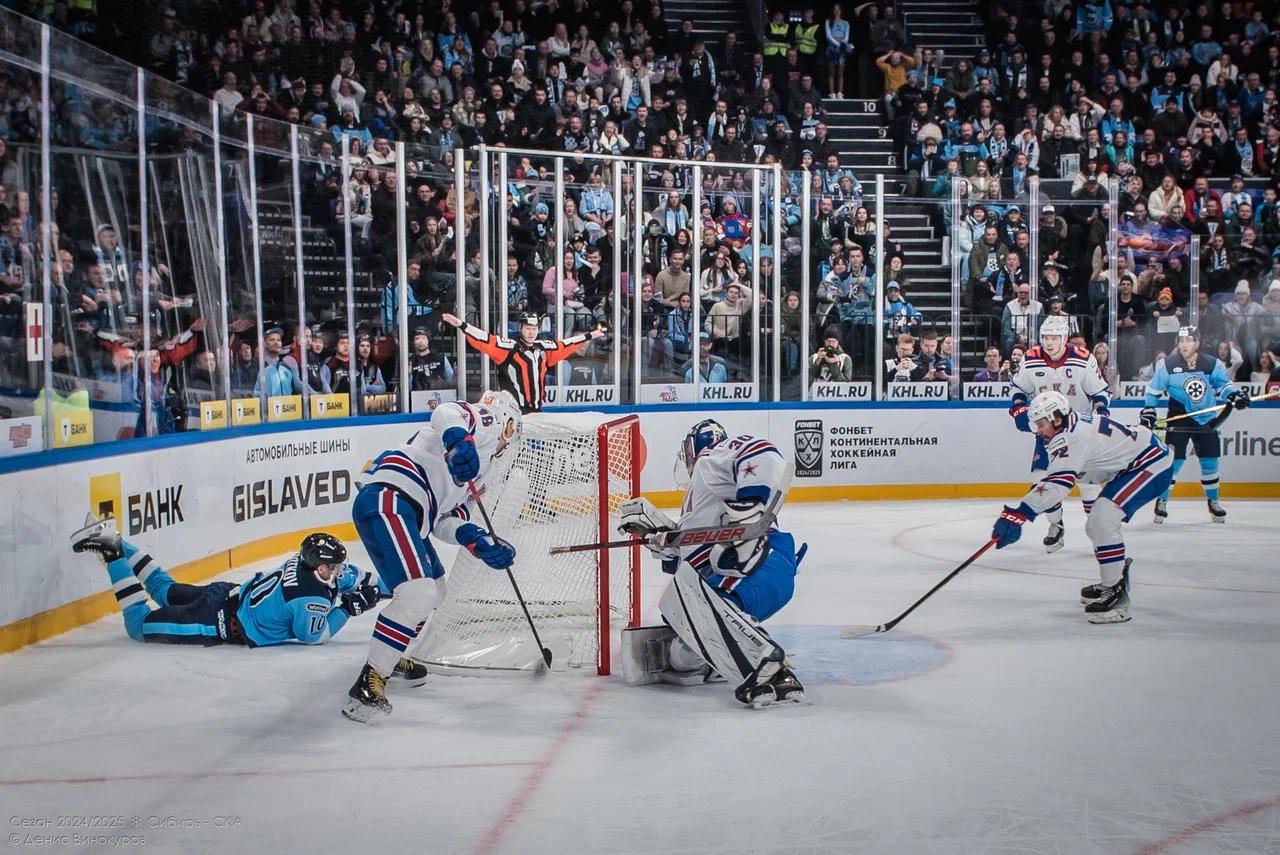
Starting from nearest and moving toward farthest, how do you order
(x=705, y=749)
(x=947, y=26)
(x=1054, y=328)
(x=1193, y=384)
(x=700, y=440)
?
1. (x=705, y=749)
2. (x=700, y=440)
3. (x=1054, y=328)
4. (x=1193, y=384)
5. (x=947, y=26)

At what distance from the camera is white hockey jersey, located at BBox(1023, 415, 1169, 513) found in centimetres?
651

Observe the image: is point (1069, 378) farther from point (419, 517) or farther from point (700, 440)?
point (419, 517)

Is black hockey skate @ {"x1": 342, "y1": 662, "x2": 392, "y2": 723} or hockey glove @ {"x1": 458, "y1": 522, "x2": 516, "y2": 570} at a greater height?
hockey glove @ {"x1": 458, "y1": 522, "x2": 516, "y2": 570}

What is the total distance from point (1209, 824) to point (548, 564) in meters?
3.06

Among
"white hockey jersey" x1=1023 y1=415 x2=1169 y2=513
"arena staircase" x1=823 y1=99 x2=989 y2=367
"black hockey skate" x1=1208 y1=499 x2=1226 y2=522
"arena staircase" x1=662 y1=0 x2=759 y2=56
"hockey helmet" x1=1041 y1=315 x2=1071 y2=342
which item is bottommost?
"black hockey skate" x1=1208 y1=499 x2=1226 y2=522

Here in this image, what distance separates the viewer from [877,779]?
13.1 feet

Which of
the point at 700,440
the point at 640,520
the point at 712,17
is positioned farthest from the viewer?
the point at 712,17

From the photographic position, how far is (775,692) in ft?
15.9

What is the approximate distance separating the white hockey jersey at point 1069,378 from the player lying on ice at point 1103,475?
250cm

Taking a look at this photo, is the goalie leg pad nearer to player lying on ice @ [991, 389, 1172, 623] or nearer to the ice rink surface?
the ice rink surface

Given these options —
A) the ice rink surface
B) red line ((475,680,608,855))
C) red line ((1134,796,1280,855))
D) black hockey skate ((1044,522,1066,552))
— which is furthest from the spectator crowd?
red line ((1134,796,1280,855))

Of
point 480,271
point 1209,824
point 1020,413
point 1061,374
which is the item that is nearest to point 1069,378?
point 1061,374

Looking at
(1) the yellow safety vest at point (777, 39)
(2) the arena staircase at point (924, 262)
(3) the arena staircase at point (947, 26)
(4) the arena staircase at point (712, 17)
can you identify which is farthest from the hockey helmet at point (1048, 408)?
(3) the arena staircase at point (947, 26)

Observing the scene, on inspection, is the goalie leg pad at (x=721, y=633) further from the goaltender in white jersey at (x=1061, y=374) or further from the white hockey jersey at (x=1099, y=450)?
the goaltender in white jersey at (x=1061, y=374)
